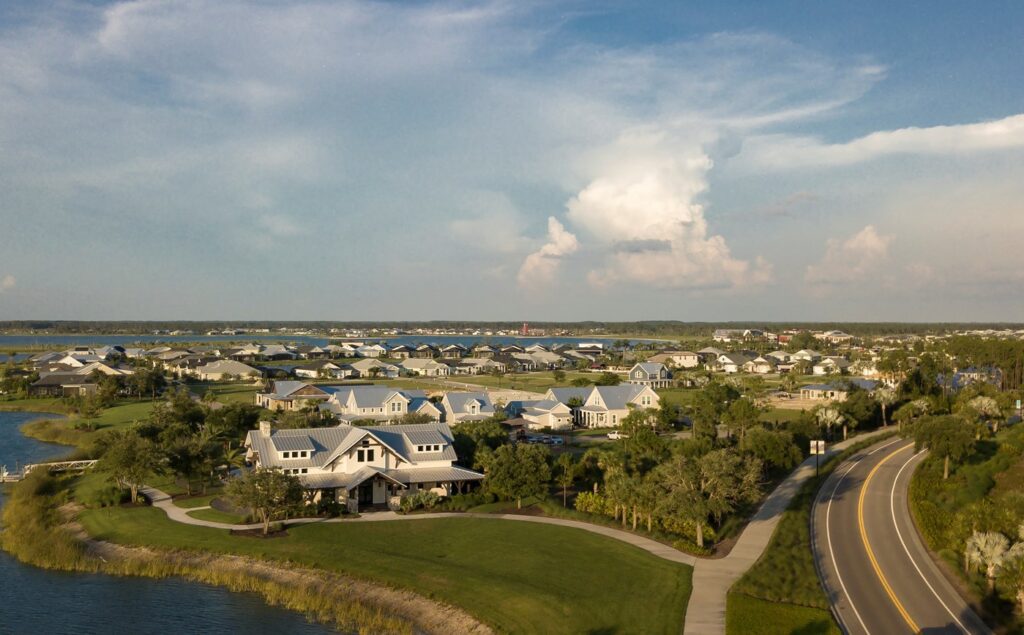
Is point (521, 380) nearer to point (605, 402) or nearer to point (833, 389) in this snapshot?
point (605, 402)

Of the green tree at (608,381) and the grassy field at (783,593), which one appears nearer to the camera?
the grassy field at (783,593)

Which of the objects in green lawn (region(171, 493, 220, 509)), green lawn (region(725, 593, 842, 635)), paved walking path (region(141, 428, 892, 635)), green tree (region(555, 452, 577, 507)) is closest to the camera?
green lawn (region(725, 593, 842, 635))

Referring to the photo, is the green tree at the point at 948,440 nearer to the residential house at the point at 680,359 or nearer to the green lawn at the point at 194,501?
the green lawn at the point at 194,501

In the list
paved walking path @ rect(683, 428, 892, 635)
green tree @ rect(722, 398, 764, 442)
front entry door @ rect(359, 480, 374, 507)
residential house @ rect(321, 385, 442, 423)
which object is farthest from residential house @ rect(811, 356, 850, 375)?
front entry door @ rect(359, 480, 374, 507)

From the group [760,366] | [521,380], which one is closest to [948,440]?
[521,380]

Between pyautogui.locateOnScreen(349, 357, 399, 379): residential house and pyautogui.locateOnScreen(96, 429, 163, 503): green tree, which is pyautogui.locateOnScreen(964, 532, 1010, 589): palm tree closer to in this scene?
pyautogui.locateOnScreen(96, 429, 163, 503): green tree

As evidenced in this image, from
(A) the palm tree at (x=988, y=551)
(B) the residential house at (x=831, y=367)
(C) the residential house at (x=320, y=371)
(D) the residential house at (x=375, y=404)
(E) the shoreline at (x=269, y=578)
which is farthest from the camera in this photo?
(B) the residential house at (x=831, y=367)

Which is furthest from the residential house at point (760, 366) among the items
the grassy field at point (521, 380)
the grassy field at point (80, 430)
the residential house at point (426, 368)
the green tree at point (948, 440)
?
the grassy field at point (80, 430)
